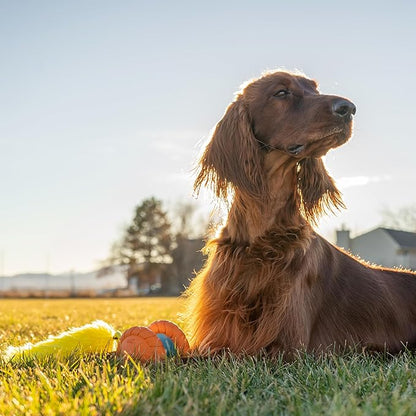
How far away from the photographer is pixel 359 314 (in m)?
4.02

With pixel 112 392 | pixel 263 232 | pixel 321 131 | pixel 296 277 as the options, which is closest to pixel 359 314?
pixel 296 277

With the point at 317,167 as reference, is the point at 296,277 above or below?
below

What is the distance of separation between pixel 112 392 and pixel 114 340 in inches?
73.4

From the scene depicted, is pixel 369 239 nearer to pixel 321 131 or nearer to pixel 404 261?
pixel 404 261

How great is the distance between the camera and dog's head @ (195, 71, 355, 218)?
355cm

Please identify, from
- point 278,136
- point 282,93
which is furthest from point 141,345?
point 282,93

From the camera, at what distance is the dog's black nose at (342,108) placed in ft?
11.5

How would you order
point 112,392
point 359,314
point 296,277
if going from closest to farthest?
point 112,392
point 296,277
point 359,314

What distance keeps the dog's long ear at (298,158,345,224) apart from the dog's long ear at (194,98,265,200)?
0.37 meters

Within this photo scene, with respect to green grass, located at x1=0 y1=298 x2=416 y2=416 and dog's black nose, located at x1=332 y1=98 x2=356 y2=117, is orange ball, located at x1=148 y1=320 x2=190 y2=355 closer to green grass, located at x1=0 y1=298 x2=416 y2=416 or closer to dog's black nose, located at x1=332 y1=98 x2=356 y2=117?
green grass, located at x1=0 y1=298 x2=416 y2=416

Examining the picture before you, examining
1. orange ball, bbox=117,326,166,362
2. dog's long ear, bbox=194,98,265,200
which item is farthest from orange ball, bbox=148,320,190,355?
dog's long ear, bbox=194,98,265,200

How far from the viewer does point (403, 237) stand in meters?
46.9

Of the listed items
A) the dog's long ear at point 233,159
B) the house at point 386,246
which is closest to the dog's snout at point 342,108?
the dog's long ear at point 233,159

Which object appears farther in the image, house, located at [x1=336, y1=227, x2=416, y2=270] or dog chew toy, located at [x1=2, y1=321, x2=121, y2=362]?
house, located at [x1=336, y1=227, x2=416, y2=270]
